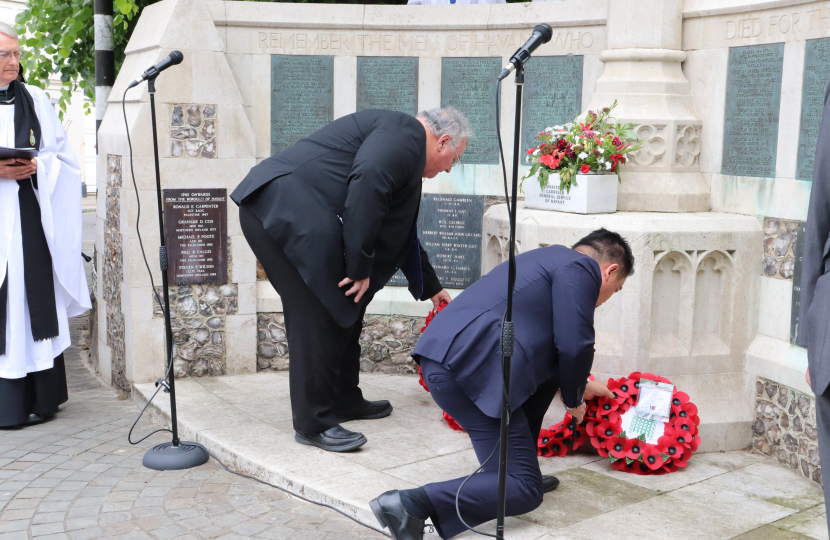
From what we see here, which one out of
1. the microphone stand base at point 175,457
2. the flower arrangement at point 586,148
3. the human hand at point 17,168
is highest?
the flower arrangement at point 586,148

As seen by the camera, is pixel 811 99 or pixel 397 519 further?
pixel 811 99

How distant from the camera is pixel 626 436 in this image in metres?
4.43

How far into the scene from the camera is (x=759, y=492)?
421cm

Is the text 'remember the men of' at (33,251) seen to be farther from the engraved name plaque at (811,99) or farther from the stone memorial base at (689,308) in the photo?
the engraved name plaque at (811,99)

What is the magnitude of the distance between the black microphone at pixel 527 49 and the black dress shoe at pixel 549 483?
1.94 metres

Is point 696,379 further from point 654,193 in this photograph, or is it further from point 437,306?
point 437,306

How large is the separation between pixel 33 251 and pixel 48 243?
4.3 inches

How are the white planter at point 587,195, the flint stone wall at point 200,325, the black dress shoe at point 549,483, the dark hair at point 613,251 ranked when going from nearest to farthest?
the dark hair at point 613,251 < the black dress shoe at point 549,483 < the white planter at point 587,195 < the flint stone wall at point 200,325

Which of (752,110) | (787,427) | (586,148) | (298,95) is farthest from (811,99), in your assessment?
(298,95)

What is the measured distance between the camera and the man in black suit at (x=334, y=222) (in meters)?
4.25

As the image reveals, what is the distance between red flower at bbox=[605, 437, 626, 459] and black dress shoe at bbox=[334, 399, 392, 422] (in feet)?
4.66

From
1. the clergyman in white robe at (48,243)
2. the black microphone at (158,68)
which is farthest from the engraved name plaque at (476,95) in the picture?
the clergyman in white robe at (48,243)

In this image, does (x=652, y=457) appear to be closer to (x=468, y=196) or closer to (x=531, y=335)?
(x=531, y=335)

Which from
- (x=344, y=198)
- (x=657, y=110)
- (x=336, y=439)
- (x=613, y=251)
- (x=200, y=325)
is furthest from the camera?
(x=200, y=325)
